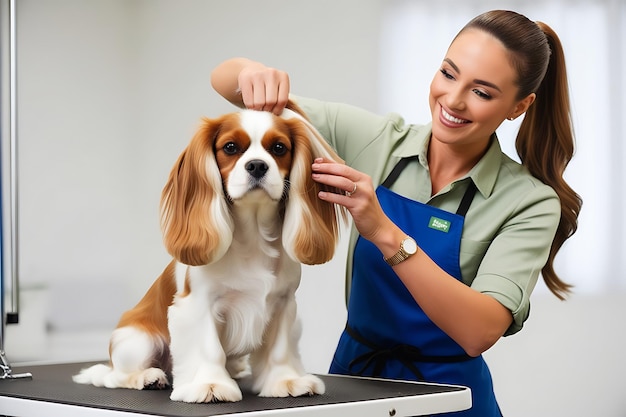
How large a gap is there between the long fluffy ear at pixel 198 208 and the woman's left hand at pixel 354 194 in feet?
0.59

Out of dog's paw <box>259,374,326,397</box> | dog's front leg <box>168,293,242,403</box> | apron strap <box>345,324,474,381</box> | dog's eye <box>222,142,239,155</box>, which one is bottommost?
apron strap <box>345,324,474,381</box>

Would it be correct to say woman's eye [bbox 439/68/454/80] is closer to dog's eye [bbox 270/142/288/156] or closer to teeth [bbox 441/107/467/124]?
teeth [bbox 441/107/467/124]

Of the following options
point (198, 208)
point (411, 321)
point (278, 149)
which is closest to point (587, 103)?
point (411, 321)

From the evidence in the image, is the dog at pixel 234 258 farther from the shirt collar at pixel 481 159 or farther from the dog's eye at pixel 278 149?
the shirt collar at pixel 481 159

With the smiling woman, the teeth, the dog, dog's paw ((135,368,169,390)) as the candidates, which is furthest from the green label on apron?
the smiling woman

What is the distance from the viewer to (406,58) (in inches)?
166

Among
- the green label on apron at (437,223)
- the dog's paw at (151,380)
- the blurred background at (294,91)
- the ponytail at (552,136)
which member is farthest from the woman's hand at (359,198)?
the blurred background at (294,91)

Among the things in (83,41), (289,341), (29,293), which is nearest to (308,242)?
(289,341)

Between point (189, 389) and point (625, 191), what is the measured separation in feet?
10.9

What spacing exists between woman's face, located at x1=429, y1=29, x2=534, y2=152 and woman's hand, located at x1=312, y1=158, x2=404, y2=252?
0.32m

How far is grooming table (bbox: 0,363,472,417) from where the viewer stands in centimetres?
126

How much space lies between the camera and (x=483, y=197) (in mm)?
1845

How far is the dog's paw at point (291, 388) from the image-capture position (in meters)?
1.43

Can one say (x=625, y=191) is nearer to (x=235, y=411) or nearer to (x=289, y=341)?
(x=289, y=341)
